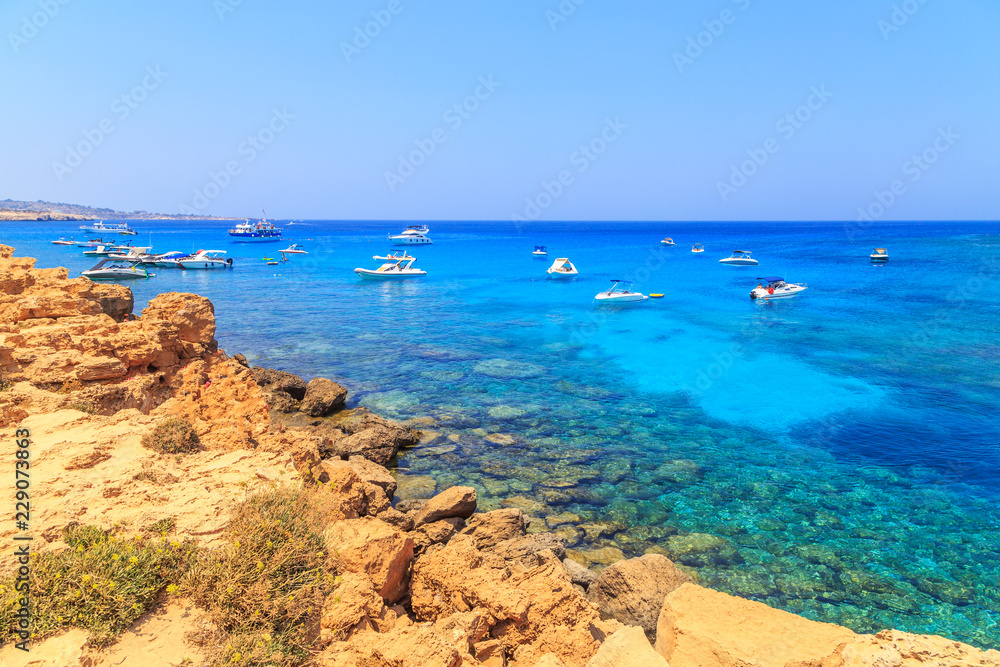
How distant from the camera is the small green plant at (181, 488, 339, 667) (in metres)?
5.20

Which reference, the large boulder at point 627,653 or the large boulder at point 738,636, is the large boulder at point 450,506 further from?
the large boulder at point 627,653

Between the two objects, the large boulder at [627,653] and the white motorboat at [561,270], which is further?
the white motorboat at [561,270]

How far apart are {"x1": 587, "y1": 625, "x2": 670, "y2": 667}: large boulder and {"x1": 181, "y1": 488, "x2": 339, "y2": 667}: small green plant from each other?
10.1 ft

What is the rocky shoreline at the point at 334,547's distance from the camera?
529 centimetres

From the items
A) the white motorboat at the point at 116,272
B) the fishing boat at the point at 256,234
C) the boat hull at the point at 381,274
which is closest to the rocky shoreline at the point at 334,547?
the boat hull at the point at 381,274

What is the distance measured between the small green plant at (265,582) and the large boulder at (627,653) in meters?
3.08

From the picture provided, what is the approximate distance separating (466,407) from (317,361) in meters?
10.1

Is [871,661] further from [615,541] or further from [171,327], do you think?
[171,327]

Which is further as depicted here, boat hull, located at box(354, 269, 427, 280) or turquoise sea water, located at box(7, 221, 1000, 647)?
boat hull, located at box(354, 269, 427, 280)

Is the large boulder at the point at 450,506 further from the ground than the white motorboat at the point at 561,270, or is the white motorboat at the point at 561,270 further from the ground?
the white motorboat at the point at 561,270

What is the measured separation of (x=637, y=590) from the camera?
846cm

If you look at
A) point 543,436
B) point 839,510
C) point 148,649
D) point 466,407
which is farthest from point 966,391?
point 148,649

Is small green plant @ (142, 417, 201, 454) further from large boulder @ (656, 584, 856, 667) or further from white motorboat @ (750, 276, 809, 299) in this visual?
white motorboat @ (750, 276, 809, 299)

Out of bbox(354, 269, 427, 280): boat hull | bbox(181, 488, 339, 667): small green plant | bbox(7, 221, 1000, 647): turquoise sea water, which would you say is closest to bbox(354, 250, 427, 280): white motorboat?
bbox(354, 269, 427, 280): boat hull
